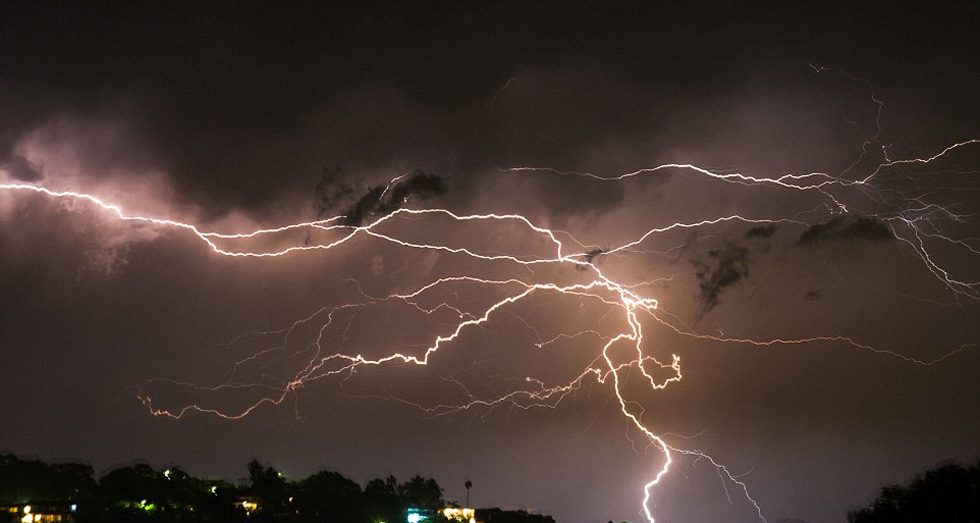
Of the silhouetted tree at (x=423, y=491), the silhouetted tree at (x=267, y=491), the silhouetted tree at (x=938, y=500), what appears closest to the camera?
the silhouetted tree at (x=938, y=500)

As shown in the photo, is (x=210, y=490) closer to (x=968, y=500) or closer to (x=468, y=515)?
(x=468, y=515)

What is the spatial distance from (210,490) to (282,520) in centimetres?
425

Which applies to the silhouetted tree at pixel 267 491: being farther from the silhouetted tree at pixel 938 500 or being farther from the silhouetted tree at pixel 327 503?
the silhouetted tree at pixel 938 500

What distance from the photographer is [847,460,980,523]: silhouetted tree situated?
33.2 meters

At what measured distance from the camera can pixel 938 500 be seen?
1346 inches

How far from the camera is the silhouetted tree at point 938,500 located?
109 feet

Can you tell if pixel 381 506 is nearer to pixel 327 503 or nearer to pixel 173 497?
pixel 327 503

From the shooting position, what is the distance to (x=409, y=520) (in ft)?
160

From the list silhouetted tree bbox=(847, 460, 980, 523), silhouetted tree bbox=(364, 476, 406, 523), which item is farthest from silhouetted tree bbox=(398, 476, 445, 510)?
silhouetted tree bbox=(847, 460, 980, 523)

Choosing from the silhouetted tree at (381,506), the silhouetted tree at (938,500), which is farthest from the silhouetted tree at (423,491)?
the silhouetted tree at (938,500)

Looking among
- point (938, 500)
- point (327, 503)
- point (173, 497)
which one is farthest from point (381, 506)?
point (938, 500)

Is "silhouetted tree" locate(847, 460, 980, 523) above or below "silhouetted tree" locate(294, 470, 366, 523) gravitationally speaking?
below

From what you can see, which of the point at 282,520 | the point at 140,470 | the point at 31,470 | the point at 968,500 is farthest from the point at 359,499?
the point at 968,500

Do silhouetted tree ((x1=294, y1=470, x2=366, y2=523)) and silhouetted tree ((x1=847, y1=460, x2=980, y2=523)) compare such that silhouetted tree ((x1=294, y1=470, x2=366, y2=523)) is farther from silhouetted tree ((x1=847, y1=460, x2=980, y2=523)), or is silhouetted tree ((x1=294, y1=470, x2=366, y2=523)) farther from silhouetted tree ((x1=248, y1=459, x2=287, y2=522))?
silhouetted tree ((x1=847, y1=460, x2=980, y2=523))
